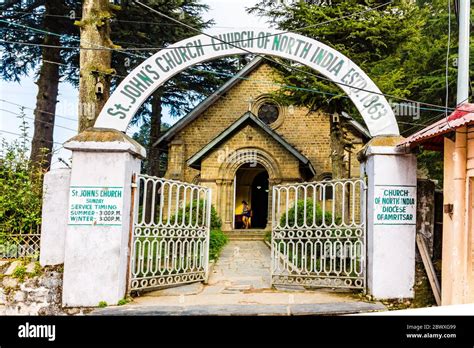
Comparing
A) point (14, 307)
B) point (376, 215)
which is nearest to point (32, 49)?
point (14, 307)

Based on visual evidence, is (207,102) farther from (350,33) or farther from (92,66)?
(92,66)

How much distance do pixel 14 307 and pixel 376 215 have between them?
5.61 meters

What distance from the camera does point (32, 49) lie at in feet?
57.6

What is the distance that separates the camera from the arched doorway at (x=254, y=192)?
22.0 metres

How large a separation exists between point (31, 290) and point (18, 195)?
1481 mm

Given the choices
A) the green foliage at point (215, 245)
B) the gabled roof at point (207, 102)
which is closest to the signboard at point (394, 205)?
the green foliage at point (215, 245)

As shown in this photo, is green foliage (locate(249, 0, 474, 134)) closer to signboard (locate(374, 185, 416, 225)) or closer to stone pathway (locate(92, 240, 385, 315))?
signboard (locate(374, 185, 416, 225))

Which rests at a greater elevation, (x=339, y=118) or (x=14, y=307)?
(x=339, y=118)

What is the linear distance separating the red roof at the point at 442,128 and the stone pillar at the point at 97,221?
4.31m

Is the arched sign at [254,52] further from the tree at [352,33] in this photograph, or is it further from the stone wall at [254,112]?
the stone wall at [254,112]

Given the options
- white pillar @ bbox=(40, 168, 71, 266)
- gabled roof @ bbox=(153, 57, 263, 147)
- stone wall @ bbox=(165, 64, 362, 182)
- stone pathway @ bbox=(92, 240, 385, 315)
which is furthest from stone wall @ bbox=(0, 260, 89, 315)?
gabled roof @ bbox=(153, 57, 263, 147)

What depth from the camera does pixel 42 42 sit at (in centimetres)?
1725

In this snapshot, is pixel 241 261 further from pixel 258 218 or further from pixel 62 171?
pixel 258 218

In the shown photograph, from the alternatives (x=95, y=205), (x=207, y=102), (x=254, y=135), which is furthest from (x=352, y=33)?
(x=95, y=205)
